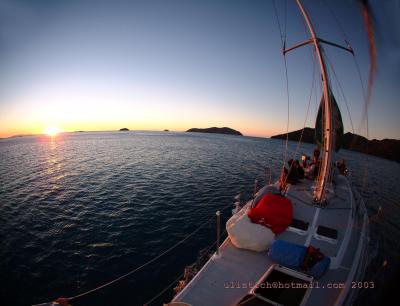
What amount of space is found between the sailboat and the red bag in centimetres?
4

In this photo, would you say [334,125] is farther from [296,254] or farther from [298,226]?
[296,254]

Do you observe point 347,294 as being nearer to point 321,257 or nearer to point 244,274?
point 321,257

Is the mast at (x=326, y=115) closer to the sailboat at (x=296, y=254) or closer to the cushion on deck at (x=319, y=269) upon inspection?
the sailboat at (x=296, y=254)

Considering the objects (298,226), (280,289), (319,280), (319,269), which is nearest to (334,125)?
(298,226)

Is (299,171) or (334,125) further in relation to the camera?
(299,171)

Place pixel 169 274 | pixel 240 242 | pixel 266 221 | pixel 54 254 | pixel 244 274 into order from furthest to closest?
pixel 54 254, pixel 169 274, pixel 266 221, pixel 240 242, pixel 244 274

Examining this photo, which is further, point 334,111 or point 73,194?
point 73,194

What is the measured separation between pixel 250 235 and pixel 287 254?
5.01ft

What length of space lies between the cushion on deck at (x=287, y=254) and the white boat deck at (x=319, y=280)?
0.49 metres

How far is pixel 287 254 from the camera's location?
7.54m

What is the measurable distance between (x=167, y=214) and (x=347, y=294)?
1541cm

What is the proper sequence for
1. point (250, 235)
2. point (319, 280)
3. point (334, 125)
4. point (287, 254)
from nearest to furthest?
point (319, 280), point (287, 254), point (250, 235), point (334, 125)

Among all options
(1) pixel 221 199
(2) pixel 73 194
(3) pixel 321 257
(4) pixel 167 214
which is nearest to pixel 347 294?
(3) pixel 321 257

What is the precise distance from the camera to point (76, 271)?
40.2ft
